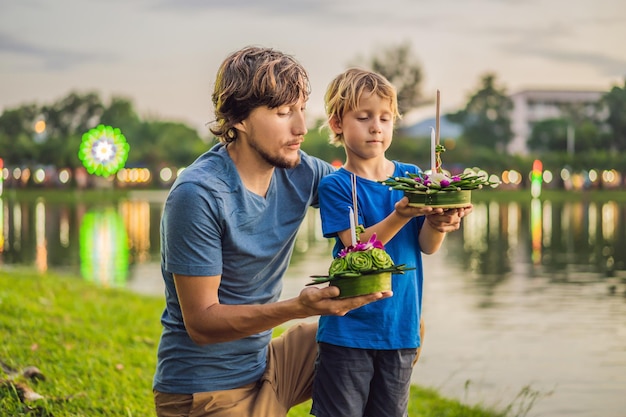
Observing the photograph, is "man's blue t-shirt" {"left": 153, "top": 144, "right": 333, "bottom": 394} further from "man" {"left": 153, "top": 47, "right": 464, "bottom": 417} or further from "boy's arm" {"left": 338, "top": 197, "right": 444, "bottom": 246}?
"boy's arm" {"left": 338, "top": 197, "right": 444, "bottom": 246}

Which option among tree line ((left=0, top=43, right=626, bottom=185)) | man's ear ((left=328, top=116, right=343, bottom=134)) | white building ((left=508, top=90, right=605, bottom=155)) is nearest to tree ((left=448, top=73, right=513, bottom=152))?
tree line ((left=0, top=43, right=626, bottom=185))

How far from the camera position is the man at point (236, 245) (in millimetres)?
2721

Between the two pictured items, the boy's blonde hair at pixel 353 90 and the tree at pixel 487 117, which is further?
the tree at pixel 487 117

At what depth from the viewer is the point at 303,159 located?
3162 mm

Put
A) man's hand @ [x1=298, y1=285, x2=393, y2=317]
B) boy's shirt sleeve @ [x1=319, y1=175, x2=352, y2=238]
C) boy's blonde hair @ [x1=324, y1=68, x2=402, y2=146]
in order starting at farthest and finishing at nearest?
boy's blonde hair @ [x1=324, y1=68, x2=402, y2=146] < boy's shirt sleeve @ [x1=319, y1=175, x2=352, y2=238] < man's hand @ [x1=298, y1=285, x2=393, y2=317]

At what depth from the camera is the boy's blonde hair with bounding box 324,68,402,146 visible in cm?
309

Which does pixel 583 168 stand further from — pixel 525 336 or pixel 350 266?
pixel 350 266

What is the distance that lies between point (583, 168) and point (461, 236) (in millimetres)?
40775

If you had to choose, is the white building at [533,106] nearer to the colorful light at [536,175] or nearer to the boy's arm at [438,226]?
the colorful light at [536,175]

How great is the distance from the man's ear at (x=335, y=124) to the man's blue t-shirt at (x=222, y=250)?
274mm

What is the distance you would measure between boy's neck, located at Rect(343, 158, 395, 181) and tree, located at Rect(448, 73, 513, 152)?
6758 centimetres

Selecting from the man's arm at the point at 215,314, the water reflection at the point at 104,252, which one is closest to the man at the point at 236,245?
the man's arm at the point at 215,314

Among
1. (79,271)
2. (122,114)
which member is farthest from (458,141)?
(79,271)

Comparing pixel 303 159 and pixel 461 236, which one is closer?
pixel 303 159
